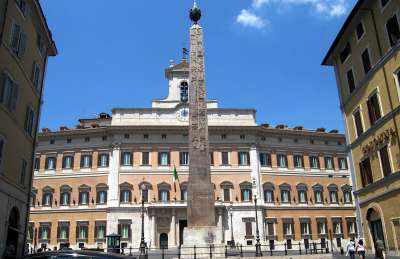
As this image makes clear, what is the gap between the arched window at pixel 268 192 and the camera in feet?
139

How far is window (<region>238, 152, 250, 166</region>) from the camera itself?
4288 cm

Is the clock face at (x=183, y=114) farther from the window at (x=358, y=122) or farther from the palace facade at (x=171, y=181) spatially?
the window at (x=358, y=122)

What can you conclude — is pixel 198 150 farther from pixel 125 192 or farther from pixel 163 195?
pixel 125 192

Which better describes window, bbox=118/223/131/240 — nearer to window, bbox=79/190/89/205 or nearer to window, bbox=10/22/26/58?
window, bbox=79/190/89/205

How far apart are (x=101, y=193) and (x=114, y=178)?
2.05 m

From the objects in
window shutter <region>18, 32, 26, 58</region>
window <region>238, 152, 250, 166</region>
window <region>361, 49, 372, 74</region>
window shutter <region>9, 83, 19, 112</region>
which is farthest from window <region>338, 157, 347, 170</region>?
window shutter <region>9, 83, 19, 112</region>

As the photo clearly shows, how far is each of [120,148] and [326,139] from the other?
23.2 metres

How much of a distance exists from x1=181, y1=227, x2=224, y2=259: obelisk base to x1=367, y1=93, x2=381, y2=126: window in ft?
32.3

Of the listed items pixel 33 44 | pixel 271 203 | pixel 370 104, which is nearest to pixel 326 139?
pixel 271 203

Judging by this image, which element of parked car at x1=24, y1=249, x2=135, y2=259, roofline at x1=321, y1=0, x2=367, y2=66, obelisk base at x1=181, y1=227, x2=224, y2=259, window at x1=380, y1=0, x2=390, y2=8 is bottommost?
parked car at x1=24, y1=249, x2=135, y2=259

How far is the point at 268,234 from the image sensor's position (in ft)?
133

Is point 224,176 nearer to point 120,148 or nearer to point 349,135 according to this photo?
point 120,148

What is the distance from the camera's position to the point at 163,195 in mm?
40875

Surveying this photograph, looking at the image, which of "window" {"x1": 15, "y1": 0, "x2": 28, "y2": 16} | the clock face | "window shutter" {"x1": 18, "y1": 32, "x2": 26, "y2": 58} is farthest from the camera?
the clock face
